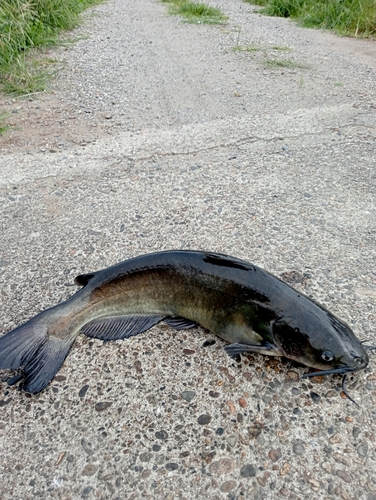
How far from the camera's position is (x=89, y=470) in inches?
59.1

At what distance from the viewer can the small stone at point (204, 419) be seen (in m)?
1.63

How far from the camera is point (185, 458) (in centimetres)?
153

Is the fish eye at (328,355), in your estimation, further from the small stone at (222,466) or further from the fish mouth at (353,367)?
the small stone at (222,466)

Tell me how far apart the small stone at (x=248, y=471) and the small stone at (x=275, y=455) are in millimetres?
77

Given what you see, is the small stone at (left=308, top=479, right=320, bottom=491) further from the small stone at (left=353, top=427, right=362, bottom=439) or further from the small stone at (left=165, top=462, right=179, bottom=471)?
the small stone at (left=165, top=462, right=179, bottom=471)

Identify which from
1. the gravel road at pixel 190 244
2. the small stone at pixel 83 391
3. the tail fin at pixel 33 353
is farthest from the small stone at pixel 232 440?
the tail fin at pixel 33 353

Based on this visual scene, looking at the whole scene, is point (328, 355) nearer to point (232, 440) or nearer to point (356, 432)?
point (356, 432)

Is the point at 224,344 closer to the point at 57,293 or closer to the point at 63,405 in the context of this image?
the point at 63,405

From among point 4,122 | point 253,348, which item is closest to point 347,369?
point 253,348

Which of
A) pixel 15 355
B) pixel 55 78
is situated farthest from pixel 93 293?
pixel 55 78

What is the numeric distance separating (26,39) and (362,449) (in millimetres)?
6239

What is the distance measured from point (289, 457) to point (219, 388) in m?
0.37

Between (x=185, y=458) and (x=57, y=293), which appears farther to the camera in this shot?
(x=57, y=293)

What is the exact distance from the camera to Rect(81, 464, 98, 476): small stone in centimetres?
149
